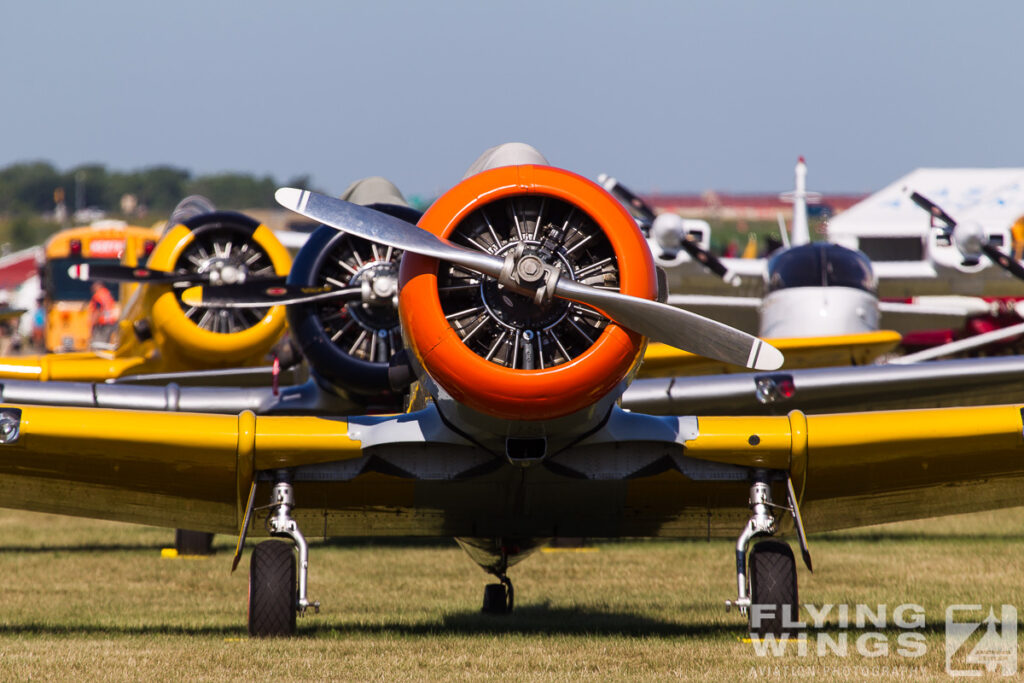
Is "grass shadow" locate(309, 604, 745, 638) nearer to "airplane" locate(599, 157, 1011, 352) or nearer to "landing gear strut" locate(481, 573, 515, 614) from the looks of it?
"landing gear strut" locate(481, 573, 515, 614)

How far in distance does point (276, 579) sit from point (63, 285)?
91.1 feet

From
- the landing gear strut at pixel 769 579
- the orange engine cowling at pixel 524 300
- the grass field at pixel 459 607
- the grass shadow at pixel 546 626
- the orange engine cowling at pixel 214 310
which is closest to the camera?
the grass field at pixel 459 607

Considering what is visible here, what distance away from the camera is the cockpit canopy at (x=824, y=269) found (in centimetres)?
1691

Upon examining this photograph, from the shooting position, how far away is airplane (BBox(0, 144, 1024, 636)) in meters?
6.73

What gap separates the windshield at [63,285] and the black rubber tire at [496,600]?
22928mm

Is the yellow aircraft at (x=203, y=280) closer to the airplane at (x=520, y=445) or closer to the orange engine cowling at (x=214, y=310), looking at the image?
the orange engine cowling at (x=214, y=310)

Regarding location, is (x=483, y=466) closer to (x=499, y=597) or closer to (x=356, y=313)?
(x=499, y=597)

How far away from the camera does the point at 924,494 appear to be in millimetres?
8086


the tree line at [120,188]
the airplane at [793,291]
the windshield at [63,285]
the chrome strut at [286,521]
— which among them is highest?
the tree line at [120,188]

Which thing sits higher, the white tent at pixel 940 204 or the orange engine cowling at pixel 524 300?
the white tent at pixel 940 204

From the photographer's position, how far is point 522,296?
669 cm

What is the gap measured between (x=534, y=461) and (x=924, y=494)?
2.38m

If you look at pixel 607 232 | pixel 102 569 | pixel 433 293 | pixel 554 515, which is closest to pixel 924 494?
pixel 554 515

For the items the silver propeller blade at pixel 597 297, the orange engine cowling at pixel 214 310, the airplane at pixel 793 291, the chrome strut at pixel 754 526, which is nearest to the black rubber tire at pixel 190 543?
the orange engine cowling at pixel 214 310
